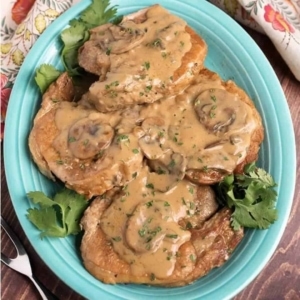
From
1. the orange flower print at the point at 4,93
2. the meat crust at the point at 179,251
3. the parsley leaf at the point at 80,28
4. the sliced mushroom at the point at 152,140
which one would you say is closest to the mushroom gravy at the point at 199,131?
the sliced mushroom at the point at 152,140

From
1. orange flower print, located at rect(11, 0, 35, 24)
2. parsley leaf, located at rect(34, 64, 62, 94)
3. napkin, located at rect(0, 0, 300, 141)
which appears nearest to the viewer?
parsley leaf, located at rect(34, 64, 62, 94)

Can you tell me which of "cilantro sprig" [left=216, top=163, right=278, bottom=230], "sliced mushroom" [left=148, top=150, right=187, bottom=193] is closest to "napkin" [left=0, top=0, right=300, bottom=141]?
"cilantro sprig" [left=216, top=163, right=278, bottom=230]

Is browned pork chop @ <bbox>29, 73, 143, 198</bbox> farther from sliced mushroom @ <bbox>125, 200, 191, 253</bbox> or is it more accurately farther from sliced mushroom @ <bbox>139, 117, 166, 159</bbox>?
sliced mushroom @ <bbox>125, 200, 191, 253</bbox>

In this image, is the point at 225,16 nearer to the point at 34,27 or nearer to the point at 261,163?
the point at 261,163

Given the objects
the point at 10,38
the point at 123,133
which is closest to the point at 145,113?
the point at 123,133

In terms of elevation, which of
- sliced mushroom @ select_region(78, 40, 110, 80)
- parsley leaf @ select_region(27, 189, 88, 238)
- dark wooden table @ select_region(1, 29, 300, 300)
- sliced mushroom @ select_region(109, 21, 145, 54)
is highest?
sliced mushroom @ select_region(109, 21, 145, 54)

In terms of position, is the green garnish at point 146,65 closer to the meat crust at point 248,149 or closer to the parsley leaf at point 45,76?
the meat crust at point 248,149
